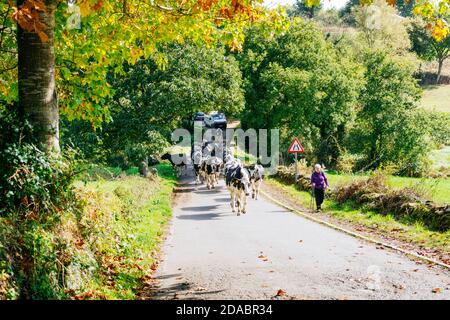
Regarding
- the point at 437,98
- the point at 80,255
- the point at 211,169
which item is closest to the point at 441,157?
the point at 211,169

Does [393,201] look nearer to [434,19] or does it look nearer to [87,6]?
[434,19]

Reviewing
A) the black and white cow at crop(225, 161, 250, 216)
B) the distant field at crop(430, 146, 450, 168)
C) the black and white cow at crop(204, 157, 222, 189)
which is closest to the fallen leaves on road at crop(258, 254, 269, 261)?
the black and white cow at crop(225, 161, 250, 216)

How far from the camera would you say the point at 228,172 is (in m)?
22.0

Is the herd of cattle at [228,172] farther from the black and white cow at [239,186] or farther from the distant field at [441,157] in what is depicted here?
the distant field at [441,157]

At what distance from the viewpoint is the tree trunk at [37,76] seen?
28.7 feet

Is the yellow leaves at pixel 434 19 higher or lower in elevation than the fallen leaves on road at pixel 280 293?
higher

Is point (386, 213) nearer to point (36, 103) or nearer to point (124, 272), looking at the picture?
point (124, 272)

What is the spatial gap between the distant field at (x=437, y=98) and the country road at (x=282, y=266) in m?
58.4

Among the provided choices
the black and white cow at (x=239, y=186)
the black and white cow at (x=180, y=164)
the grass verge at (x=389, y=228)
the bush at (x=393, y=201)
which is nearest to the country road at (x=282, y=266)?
the grass verge at (x=389, y=228)

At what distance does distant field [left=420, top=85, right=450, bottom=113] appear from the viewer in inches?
2673

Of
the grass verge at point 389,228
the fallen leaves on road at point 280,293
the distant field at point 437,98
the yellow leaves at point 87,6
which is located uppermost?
the distant field at point 437,98

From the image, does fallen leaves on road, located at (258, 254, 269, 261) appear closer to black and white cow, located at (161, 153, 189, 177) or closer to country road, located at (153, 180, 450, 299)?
country road, located at (153, 180, 450, 299)
